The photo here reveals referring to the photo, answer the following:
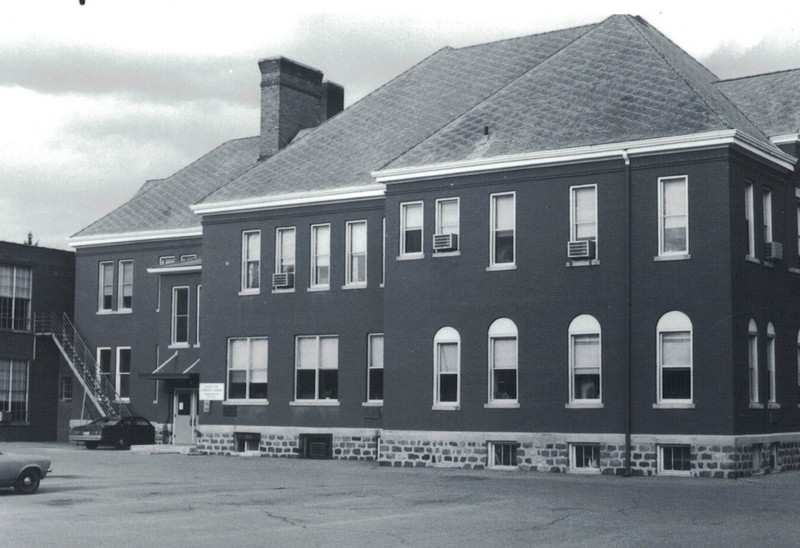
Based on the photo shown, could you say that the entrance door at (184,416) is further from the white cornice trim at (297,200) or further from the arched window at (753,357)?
the arched window at (753,357)

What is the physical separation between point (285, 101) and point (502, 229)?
1467 cm

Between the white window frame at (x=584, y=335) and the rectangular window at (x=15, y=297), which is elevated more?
the rectangular window at (x=15, y=297)

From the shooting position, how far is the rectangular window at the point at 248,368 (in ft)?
132

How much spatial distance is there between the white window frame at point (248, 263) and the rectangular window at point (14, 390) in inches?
613

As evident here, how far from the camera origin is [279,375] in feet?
130

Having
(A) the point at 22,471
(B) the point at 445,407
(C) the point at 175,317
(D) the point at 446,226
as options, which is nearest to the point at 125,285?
(C) the point at 175,317

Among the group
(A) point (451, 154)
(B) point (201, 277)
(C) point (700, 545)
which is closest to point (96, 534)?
(C) point (700, 545)

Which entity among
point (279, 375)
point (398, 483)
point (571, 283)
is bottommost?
point (398, 483)

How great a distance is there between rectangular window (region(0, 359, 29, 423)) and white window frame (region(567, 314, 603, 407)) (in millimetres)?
28513

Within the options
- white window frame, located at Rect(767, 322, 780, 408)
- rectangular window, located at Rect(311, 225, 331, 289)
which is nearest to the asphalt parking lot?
white window frame, located at Rect(767, 322, 780, 408)

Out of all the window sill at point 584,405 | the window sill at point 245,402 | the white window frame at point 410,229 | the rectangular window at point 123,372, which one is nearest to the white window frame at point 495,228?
the white window frame at point 410,229

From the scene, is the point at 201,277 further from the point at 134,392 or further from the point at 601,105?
the point at 601,105

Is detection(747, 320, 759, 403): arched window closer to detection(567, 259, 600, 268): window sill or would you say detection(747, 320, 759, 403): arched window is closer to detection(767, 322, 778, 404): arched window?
detection(767, 322, 778, 404): arched window

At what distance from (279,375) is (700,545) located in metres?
24.7
